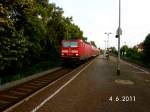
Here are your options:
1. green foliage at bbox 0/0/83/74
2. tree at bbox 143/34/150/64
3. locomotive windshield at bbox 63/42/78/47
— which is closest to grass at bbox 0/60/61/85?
green foliage at bbox 0/0/83/74

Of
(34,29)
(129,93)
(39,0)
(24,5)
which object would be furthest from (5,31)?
(39,0)

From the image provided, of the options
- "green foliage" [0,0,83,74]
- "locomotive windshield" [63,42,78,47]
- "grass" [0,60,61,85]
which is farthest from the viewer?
"locomotive windshield" [63,42,78,47]

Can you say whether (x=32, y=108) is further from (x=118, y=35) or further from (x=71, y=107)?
(x=118, y=35)

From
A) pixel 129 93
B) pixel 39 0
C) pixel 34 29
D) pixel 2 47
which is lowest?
pixel 129 93

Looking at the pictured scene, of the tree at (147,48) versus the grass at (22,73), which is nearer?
the grass at (22,73)

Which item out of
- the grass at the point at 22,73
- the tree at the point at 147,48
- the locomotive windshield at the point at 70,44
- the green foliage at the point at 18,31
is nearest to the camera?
the green foliage at the point at 18,31

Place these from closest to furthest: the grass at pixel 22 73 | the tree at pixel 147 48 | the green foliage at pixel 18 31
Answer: the green foliage at pixel 18 31 < the grass at pixel 22 73 < the tree at pixel 147 48

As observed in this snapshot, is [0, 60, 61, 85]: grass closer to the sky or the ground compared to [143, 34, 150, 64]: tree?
closer to the ground

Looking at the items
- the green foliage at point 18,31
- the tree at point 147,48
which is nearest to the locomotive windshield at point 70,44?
the green foliage at point 18,31

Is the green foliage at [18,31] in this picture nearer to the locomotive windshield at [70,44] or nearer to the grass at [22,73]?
the grass at [22,73]

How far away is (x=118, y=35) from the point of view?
91.6 ft

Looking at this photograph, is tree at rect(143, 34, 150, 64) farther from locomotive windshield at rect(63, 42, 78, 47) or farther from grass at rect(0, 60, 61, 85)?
grass at rect(0, 60, 61, 85)

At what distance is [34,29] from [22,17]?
317cm

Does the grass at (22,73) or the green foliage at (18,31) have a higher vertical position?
the green foliage at (18,31)
